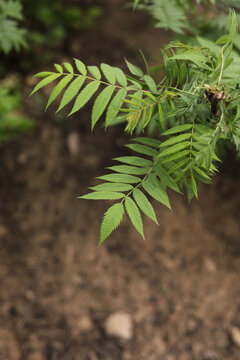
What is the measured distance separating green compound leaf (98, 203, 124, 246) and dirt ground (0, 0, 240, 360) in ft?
5.69

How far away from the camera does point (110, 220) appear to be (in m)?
1.38

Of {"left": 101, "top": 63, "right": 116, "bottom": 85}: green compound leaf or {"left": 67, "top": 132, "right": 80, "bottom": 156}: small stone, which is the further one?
{"left": 67, "top": 132, "right": 80, "bottom": 156}: small stone

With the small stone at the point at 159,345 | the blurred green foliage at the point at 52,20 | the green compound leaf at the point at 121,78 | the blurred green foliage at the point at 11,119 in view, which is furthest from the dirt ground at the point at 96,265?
the green compound leaf at the point at 121,78

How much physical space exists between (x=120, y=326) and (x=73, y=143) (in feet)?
6.40

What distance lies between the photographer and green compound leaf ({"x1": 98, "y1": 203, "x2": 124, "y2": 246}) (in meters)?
1.34

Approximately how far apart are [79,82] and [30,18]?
3102mm

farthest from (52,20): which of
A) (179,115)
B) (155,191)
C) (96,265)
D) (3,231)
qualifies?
(155,191)

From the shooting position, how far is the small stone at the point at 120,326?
8.98 feet

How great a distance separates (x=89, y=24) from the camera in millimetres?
4227

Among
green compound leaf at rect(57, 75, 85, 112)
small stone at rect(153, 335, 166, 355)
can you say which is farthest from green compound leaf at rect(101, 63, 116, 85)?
small stone at rect(153, 335, 166, 355)

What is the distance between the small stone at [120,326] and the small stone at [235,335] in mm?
857

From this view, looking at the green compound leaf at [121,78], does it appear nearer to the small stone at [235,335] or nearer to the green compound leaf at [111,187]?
the green compound leaf at [111,187]

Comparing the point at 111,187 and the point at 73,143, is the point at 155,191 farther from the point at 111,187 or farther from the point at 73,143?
the point at 73,143

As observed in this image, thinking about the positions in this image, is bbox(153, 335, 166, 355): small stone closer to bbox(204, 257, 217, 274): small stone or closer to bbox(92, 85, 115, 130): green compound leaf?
bbox(204, 257, 217, 274): small stone
